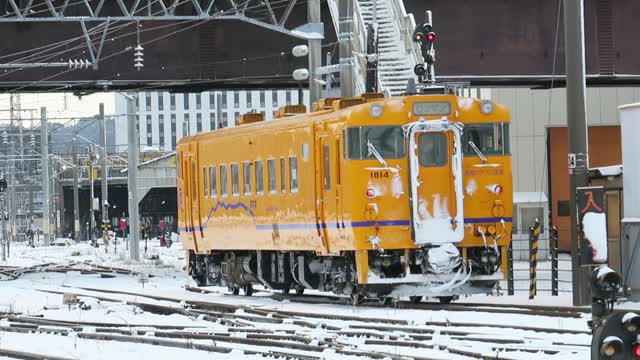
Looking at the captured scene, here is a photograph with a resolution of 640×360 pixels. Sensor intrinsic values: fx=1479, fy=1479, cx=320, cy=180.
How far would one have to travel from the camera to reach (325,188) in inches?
899

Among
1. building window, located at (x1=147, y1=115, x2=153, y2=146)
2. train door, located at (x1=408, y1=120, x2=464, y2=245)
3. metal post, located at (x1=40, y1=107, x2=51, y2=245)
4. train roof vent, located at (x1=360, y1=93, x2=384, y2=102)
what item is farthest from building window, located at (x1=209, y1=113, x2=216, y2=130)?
train door, located at (x1=408, y1=120, x2=464, y2=245)

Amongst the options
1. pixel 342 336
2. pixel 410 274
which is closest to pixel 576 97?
pixel 410 274

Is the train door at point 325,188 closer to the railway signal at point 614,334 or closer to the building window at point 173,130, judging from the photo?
the railway signal at point 614,334

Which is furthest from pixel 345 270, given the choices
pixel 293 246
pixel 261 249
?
pixel 261 249

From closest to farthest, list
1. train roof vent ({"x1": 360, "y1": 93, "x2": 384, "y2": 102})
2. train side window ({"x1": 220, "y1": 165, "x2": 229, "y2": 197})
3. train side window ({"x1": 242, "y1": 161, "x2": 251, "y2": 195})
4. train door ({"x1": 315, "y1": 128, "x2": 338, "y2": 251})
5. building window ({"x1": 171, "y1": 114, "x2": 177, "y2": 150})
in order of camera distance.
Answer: train door ({"x1": 315, "y1": 128, "x2": 338, "y2": 251}) → train roof vent ({"x1": 360, "y1": 93, "x2": 384, "y2": 102}) → train side window ({"x1": 242, "y1": 161, "x2": 251, "y2": 195}) → train side window ({"x1": 220, "y1": 165, "x2": 229, "y2": 197}) → building window ({"x1": 171, "y1": 114, "x2": 177, "y2": 150})

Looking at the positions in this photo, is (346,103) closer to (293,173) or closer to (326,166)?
(326,166)

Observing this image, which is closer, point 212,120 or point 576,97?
point 576,97

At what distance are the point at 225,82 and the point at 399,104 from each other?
17.1 metres

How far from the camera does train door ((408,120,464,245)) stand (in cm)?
2200

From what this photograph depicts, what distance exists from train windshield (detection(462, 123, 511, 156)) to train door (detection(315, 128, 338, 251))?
2.05 meters

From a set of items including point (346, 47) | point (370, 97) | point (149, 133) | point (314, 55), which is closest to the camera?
point (370, 97)

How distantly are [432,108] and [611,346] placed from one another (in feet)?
41.4

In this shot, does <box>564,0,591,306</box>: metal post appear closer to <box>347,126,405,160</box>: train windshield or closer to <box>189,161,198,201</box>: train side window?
<box>347,126,405,160</box>: train windshield

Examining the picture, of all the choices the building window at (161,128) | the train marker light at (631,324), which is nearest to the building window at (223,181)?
the train marker light at (631,324)
